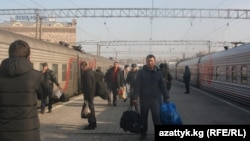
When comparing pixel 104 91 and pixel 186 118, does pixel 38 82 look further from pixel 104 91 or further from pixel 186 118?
pixel 186 118

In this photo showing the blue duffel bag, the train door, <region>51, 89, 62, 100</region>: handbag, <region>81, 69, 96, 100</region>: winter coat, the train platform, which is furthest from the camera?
the train door

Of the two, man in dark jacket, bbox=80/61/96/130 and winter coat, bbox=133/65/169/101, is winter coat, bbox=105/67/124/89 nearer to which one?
man in dark jacket, bbox=80/61/96/130

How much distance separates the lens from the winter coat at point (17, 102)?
417 cm

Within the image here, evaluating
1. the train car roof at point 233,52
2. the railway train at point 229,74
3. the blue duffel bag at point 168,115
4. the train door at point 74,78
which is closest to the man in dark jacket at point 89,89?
the blue duffel bag at point 168,115

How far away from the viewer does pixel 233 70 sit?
1886cm

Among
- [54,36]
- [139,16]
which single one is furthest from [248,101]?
[54,36]

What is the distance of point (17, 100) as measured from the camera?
4219mm

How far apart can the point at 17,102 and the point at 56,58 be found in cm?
1325

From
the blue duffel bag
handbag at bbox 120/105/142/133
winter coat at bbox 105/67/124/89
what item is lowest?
handbag at bbox 120/105/142/133

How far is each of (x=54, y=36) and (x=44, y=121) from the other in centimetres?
8958

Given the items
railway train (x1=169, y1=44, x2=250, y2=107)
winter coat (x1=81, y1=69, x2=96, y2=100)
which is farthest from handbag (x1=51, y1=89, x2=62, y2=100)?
railway train (x1=169, y1=44, x2=250, y2=107)

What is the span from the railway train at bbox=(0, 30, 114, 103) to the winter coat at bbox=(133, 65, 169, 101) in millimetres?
4426

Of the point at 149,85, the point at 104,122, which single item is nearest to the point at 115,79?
the point at 104,122

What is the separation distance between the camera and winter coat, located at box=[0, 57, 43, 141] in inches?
164
